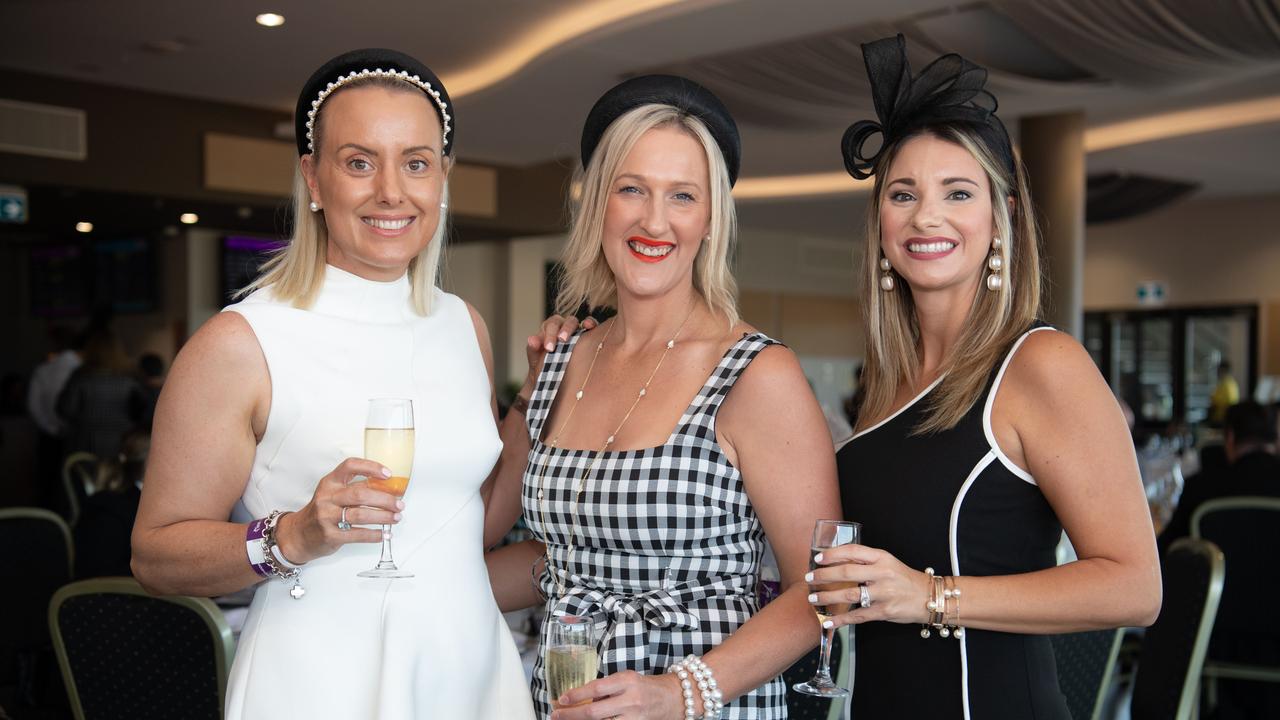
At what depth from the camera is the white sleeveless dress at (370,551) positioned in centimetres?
164

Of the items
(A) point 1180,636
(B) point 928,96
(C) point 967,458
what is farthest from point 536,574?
(A) point 1180,636

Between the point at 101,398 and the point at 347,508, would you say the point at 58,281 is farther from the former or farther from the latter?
the point at 347,508

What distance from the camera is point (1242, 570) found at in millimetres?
4410

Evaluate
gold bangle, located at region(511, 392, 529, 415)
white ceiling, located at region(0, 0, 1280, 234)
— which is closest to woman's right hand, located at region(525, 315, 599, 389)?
gold bangle, located at region(511, 392, 529, 415)

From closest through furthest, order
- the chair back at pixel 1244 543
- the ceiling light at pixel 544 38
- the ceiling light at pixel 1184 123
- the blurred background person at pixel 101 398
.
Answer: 1. the chair back at pixel 1244 543
2. the ceiling light at pixel 544 38
3. the blurred background person at pixel 101 398
4. the ceiling light at pixel 1184 123

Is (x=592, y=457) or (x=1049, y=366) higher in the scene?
(x=1049, y=366)

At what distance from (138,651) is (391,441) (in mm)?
1403

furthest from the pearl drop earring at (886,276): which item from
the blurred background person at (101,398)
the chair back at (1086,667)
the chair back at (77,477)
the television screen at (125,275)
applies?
the television screen at (125,275)

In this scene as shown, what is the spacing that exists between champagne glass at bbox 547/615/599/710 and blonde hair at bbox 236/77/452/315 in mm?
618

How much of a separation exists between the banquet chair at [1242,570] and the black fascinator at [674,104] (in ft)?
10.9

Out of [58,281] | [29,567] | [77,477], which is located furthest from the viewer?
[58,281]

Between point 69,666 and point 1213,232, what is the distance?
14.1 metres

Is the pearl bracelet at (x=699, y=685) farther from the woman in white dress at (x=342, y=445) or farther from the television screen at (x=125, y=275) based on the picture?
the television screen at (x=125, y=275)

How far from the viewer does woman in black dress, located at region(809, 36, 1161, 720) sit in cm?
161
